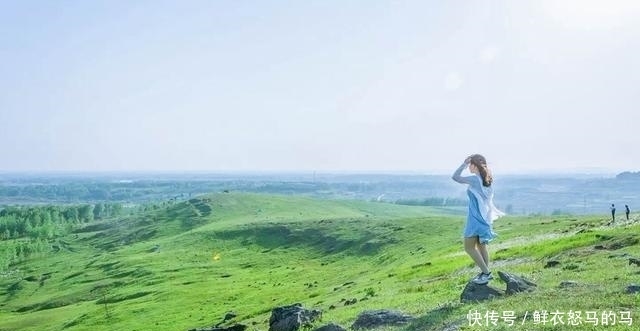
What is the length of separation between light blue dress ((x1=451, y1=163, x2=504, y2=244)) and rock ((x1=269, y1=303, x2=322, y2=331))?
34.7ft

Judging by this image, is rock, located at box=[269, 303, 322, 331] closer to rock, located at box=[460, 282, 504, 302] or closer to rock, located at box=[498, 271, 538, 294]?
rock, located at box=[460, 282, 504, 302]

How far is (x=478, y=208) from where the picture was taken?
21.5 meters

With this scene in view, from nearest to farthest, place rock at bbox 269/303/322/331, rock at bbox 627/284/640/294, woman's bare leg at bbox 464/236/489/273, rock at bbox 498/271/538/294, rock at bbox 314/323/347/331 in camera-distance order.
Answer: rock at bbox 627/284/640/294 → woman's bare leg at bbox 464/236/489/273 → rock at bbox 498/271/538/294 → rock at bbox 314/323/347/331 → rock at bbox 269/303/322/331

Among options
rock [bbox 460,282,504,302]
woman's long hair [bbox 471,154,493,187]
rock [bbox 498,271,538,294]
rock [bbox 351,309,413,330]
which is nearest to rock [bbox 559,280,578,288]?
rock [bbox 498,271,538,294]

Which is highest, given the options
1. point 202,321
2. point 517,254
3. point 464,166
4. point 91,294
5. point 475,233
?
point 464,166

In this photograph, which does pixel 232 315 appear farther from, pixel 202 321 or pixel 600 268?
pixel 600 268

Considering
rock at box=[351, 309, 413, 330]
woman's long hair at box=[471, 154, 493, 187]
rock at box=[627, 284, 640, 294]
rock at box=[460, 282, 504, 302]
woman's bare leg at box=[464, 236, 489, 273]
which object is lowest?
rock at box=[351, 309, 413, 330]

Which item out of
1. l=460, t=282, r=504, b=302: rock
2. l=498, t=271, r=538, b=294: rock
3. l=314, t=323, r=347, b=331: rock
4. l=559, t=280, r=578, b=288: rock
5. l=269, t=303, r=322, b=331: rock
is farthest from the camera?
l=269, t=303, r=322, b=331: rock

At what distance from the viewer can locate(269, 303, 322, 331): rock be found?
93.1ft

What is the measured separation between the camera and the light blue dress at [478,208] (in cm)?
2139

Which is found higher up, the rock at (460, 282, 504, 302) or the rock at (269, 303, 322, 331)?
the rock at (460, 282, 504, 302)

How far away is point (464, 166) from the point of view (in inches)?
865

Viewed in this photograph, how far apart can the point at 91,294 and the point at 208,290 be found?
45898 mm

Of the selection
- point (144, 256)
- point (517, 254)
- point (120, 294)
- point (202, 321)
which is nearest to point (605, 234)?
point (517, 254)
